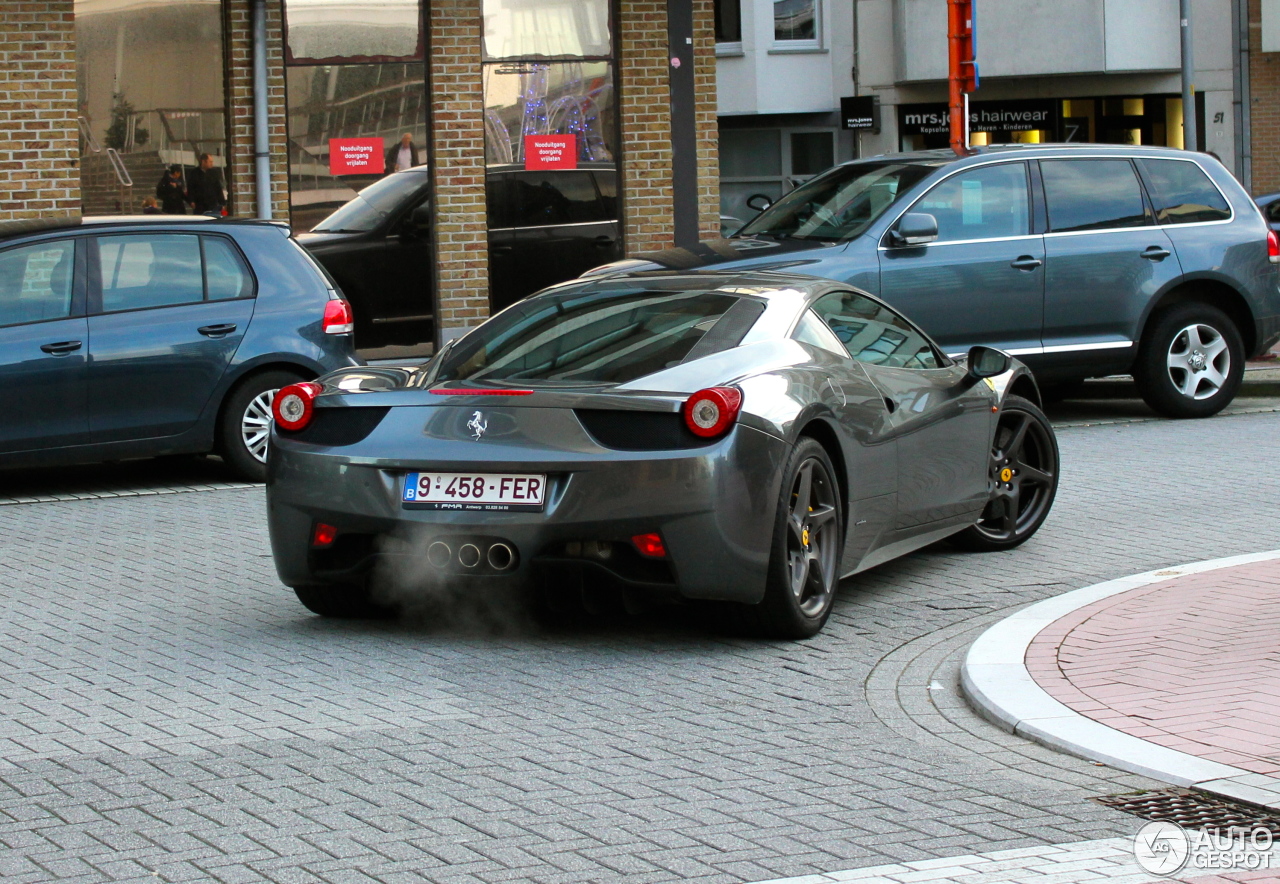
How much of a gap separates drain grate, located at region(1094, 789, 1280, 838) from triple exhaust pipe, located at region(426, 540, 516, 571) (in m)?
2.36

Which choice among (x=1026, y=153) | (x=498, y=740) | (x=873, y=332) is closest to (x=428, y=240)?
(x=1026, y=153)

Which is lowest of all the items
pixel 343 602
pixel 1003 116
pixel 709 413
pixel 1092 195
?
pixel 343 602

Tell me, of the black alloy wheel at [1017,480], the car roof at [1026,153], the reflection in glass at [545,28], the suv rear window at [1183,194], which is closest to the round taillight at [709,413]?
the black alloy wheel at [1017,480]

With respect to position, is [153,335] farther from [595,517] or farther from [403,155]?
[403,155]

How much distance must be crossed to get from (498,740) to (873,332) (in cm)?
318

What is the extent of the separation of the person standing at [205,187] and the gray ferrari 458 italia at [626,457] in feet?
30.8

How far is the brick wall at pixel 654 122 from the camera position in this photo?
57.8ft

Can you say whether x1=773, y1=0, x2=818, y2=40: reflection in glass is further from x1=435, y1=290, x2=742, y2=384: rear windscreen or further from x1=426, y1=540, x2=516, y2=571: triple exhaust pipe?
x1=426, y1=540, x2=516, y2=571: triple exhaust pipe

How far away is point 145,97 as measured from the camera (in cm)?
1631

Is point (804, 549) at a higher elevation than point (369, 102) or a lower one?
lower

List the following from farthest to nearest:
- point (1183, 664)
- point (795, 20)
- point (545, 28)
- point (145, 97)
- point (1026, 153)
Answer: point (795, 20) → point (545, 28) → point (145, 97) → point (1026, 153) → point (1183, 664)

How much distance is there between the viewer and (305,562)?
6844mm

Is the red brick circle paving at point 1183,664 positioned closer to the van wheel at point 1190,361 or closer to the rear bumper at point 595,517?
the rear bumper at point 595,517

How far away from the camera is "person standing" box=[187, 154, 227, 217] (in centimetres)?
1647
